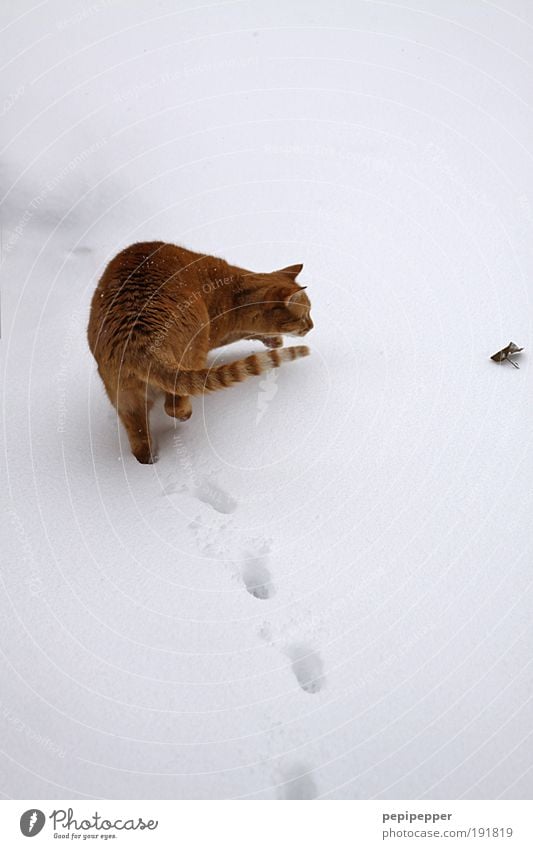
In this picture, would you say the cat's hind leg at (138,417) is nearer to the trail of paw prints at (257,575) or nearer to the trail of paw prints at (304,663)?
the trail of paw prints at (257,575)

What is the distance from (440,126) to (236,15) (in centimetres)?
190

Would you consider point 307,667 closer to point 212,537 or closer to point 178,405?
point 212,537

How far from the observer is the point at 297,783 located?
2.30m

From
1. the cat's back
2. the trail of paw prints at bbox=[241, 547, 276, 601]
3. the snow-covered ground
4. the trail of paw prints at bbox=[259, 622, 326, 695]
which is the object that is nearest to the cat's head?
the snow-covered ground

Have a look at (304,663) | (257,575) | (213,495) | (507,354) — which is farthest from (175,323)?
(507,354)

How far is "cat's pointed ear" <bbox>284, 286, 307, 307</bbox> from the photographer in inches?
140

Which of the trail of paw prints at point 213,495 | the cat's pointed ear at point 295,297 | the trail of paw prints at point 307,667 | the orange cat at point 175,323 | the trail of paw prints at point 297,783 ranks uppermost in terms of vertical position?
the cat's pointed ear at point 295,297

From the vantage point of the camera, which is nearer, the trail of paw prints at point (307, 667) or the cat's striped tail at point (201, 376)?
the trail of paw prints at point (307, 667)

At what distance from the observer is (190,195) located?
470 cm

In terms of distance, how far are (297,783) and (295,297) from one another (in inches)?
93.1

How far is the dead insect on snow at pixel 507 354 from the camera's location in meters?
3.57

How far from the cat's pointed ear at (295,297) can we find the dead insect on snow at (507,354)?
1.10m

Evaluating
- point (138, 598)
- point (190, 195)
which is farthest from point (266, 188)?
point (138, 598)

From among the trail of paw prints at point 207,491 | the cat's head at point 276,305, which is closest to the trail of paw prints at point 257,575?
the trail of paw prints at point 207,491
